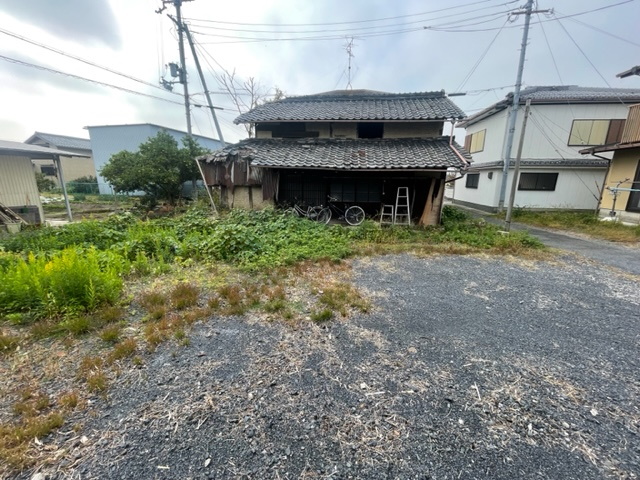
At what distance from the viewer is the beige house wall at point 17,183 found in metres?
9.10

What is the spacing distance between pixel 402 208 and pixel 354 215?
1732 mm

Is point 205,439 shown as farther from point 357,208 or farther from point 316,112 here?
point 316,112

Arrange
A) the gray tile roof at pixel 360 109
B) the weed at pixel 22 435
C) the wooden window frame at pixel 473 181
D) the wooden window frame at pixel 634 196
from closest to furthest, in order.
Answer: the weed at pixel 22 435, the wooden window frame at pixel 634 196, the gray tile roof at pixel 360 109, the wooden window frame at pixel 473 181

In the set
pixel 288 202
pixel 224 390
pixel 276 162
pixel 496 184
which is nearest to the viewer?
pixel 224 390

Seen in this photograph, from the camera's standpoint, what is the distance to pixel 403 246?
6.60 meters

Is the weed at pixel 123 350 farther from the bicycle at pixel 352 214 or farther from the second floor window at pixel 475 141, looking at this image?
the second floor window at pixel 475 141

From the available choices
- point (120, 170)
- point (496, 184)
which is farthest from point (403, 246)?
point (120, 170)

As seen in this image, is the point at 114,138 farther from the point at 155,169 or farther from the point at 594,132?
the point at 594,132

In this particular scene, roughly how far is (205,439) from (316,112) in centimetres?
1132

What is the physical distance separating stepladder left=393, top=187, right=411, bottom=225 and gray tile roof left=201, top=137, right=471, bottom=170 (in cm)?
115

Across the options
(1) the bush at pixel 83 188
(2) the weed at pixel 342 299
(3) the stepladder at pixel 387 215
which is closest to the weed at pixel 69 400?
(2) the weed at pixel 342 299

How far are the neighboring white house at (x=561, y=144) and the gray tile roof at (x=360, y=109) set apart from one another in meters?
4.73

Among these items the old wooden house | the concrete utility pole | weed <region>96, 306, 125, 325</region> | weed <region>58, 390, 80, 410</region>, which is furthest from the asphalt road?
the concrete utility pole

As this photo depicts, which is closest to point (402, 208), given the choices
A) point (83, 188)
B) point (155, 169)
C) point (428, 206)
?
point (428, 206)
